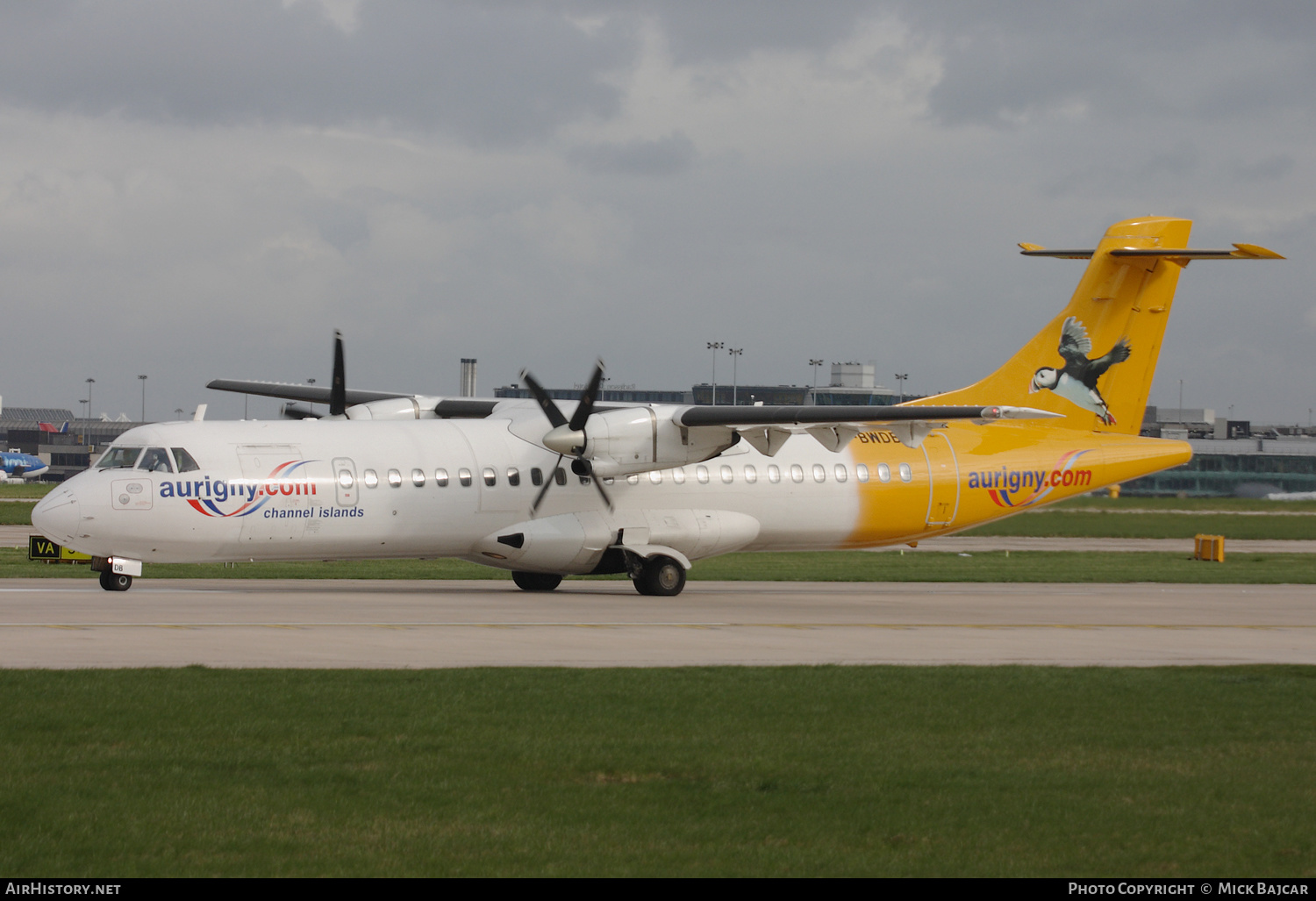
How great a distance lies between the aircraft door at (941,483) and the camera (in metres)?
30.1

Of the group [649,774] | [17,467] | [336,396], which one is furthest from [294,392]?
[17,467]

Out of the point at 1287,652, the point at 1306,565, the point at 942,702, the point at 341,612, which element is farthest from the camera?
the point at 1306,565

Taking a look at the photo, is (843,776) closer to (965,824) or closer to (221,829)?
(965,824)

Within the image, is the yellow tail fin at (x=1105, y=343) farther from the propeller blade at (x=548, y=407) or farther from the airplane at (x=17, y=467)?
the airplane at (x=17, y=467)

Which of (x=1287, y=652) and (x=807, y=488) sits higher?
(x=807, y=488)

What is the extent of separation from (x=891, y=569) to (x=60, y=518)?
78.2 feet

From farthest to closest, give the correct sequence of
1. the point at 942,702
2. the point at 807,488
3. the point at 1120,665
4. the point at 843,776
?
the point at 807,488 < the point at 1120,665 < the point at 942,702 < the point at 843,776

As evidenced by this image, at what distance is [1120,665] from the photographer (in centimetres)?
1712

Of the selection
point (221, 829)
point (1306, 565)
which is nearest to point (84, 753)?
point (221, 829)

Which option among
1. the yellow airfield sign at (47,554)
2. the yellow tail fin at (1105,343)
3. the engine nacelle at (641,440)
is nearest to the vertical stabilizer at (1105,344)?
the yellow tail fin at (1105,343)

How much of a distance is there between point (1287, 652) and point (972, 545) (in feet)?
109

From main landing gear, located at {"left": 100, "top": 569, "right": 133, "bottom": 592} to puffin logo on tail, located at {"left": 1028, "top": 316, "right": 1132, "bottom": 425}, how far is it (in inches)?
787

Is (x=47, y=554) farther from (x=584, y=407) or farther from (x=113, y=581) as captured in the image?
Result: (x=584, y=407)

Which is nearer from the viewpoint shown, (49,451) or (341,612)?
(341,612)
